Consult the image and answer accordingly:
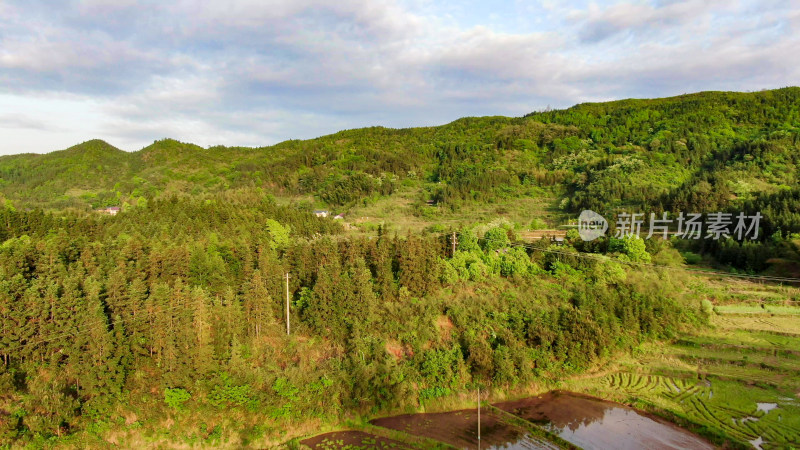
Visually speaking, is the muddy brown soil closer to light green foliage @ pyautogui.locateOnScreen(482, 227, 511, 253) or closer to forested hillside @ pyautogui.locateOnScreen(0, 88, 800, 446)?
forested hillside @ pyautogui.locateOnScreen(0, 88, 800, 446)

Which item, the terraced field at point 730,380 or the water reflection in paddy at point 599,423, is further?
the terraced field at point 730,380

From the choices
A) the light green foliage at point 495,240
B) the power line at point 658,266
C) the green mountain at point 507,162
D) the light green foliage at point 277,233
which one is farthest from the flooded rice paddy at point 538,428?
the green mountain at point 507,162

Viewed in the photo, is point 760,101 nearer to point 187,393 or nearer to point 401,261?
point 401,261

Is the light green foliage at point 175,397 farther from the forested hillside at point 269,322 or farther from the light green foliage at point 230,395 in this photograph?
the light green foliage at point 230,395

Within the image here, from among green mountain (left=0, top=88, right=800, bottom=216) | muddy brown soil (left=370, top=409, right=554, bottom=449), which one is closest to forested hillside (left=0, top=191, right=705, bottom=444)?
muddy brown soil (left=370, top=409, right=554, bottom=449)

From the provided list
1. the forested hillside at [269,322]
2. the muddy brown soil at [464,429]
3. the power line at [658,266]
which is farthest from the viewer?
the power line at [658,266]

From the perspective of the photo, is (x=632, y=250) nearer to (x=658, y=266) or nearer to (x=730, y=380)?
(x=658, y=266)

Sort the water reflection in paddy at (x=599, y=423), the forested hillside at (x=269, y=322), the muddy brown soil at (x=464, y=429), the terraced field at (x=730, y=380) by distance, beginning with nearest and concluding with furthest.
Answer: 1. the forested hillside at (x=269, y=322)
2. the water reflection in paddy at (x=599, y=423)
3. the muddy brown soil at (x=464, y=429)
4. the terraced field at (x=730, y=380)
